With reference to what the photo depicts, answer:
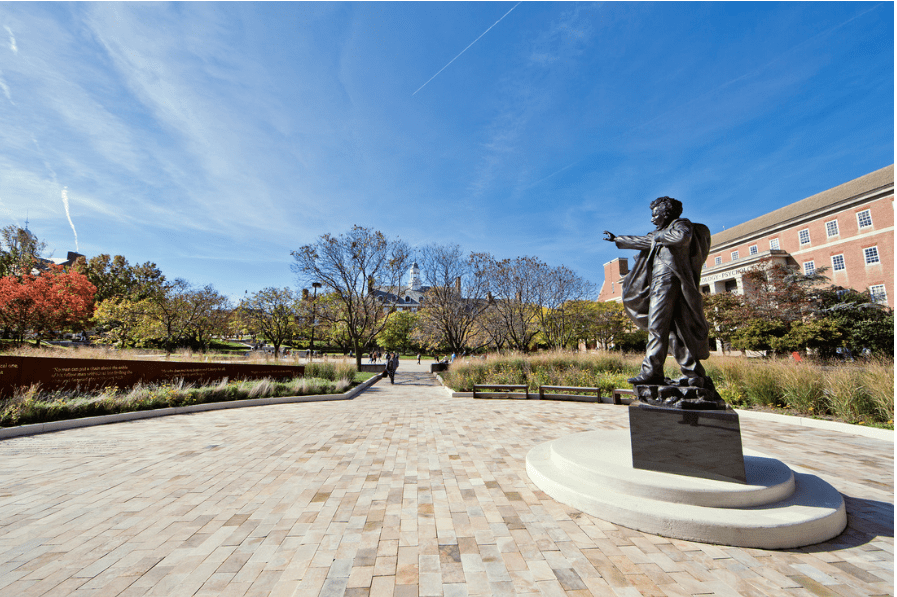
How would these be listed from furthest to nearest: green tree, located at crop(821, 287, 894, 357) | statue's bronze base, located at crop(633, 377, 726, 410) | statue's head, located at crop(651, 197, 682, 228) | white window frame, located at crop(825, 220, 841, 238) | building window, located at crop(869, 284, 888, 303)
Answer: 1. white window frame, located at crop(825, 220, 841, 238)
2. building window, located at crop(869, 284, 888, 303)
3. green tree, located at crop(821, 287, 894, 357)
4. statue's head, located at crop(651, 197, 682, 228)
5. statue's bronze base, located at crop(633, 377, 726, 410)

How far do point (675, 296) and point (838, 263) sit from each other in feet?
148

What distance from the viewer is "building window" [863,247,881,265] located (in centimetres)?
3106

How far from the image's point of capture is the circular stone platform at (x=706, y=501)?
10.2 ft

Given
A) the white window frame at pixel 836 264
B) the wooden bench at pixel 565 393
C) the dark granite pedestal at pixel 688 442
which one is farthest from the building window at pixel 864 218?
the dark granite pedestal at pixel 688 442

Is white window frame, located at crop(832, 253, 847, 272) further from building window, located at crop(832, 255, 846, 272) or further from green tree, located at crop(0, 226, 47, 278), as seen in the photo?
green tree, located at crop(0, 226, 47, 278)

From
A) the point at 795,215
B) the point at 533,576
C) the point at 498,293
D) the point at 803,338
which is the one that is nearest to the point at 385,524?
the point at 533,576

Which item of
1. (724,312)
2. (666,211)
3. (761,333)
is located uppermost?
(724,312)

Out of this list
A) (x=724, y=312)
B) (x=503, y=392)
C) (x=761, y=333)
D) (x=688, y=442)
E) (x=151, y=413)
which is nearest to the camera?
(x=688, y=442)

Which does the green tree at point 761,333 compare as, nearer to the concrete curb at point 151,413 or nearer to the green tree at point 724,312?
the green tree at point 724,312

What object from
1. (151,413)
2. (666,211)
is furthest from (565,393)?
(151,413)

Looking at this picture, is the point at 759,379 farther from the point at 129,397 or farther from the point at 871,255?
the point at 871,255

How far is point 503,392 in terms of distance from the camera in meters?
12.9

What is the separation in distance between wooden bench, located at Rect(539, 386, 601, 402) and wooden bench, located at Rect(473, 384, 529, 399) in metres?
0.59

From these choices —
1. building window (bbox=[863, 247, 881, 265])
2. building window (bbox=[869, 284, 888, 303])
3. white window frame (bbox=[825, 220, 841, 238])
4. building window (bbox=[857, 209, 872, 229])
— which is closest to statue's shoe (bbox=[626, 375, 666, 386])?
building window (bbox=[869, 284, 888, 303])
